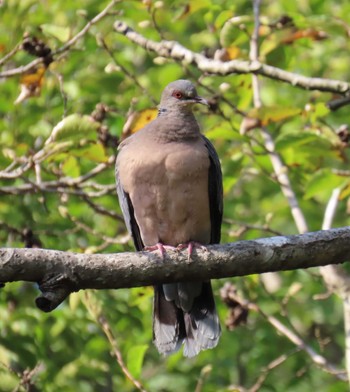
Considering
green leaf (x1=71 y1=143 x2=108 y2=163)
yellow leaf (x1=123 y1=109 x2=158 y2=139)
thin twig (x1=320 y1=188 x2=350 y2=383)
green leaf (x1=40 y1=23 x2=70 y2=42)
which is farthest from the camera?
green leaf (x1=40 y1=23 x2=70 y2=42)

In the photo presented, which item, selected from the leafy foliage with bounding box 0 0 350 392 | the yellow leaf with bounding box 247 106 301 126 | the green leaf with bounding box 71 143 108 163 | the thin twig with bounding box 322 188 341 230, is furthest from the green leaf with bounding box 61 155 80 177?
the thin twig with bounding box 322 188 341 230

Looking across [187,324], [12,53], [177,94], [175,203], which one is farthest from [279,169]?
[12,53]

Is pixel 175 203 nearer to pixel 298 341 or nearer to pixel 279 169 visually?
pixel 279 169

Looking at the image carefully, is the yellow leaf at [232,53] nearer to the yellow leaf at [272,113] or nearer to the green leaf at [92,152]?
the yellow leaf at [272,113]

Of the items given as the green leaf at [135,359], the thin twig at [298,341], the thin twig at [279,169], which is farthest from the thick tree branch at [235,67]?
the green leaf at [135,359]

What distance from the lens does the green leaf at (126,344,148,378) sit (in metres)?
4.77

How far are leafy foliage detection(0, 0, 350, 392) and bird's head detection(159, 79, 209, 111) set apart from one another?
130 mm

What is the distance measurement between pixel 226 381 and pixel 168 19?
3082mm

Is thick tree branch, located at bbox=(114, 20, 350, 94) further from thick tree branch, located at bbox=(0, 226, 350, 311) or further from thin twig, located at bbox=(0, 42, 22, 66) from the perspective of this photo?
thick tree branch, located at bbox=(0, 226, 350, 311)

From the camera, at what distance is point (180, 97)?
5.33 m

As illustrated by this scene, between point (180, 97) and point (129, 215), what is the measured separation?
0.82 meters

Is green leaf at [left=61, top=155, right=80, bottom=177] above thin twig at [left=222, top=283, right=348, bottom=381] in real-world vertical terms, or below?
above

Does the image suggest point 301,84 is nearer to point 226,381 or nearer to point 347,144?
point 347,144

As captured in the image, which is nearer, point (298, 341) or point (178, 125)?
point (178, 125)
